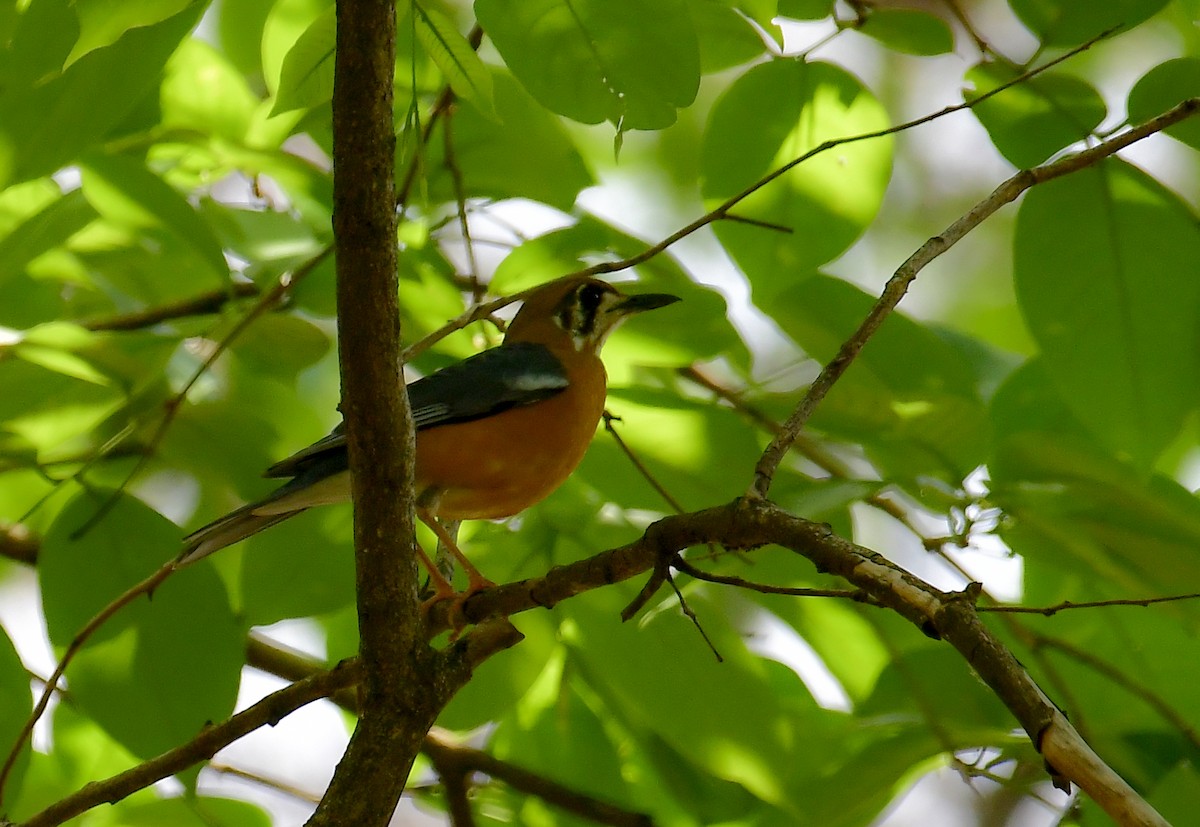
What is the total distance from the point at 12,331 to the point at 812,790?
3146mm

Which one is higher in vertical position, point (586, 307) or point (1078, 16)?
point (586, 307)

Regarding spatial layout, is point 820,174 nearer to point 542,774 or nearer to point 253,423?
point 253,423

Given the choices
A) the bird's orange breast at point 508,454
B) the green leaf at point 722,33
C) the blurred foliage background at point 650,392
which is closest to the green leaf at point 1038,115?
the blurred foliage background at point 650,392

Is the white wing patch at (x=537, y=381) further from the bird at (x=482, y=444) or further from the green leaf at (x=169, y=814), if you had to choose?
the green leaf at (x=169, y=814)

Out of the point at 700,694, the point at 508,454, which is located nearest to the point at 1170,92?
the point at 700,694

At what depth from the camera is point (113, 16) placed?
A: 257 cm

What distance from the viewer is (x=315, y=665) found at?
4.65 metres

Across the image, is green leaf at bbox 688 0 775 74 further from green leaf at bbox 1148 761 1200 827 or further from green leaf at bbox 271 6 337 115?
green leaf at bbox 1148 761 1200 827

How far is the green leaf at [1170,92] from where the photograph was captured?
130 inches

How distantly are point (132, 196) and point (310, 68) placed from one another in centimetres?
120

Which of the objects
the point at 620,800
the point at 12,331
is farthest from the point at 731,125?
the point at 12,331

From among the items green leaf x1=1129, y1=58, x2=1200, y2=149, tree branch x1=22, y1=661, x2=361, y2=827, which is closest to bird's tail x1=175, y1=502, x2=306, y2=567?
tree branch x1=22, y1=661, x2=361, y2=827

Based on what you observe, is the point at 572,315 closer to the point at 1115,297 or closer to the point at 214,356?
the point at 214,356

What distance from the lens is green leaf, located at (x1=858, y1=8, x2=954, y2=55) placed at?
11.1 feet
